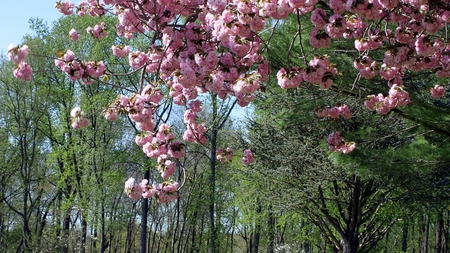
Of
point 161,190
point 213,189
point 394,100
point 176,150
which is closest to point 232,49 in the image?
point 176,150

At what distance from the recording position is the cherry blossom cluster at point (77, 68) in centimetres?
432

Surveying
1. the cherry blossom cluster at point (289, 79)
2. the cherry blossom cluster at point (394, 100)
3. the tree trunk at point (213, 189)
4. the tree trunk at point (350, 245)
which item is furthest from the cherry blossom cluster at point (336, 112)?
the tree trunk at point (213, 189)

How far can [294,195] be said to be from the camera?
41.0ft

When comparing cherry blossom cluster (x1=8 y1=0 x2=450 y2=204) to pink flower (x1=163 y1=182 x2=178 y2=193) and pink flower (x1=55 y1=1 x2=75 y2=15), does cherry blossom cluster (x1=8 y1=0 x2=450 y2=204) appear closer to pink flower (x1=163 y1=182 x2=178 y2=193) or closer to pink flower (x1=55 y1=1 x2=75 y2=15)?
pink flower (x1=163 y1=182 x2=178 y2=193)

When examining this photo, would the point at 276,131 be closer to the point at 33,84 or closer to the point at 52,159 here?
the point at 33,84

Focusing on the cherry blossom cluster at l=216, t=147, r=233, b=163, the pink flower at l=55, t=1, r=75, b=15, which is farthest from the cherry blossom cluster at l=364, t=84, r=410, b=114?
the pink flower at l=55, t=1, r=75, b=15

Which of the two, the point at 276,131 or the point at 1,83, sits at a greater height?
the point at 1,83

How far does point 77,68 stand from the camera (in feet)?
14.4

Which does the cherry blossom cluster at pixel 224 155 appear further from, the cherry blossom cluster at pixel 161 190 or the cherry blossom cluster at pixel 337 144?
the cherry blossom cluster at pixel 161 190

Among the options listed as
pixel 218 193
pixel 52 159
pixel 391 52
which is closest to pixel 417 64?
pixel 391 52

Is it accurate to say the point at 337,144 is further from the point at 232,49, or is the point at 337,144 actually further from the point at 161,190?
the point at 232,49

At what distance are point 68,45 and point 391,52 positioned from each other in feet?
62.4

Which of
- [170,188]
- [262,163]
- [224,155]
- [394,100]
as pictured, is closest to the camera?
[170,188]

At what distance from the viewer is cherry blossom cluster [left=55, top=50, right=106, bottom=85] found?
4.32m
